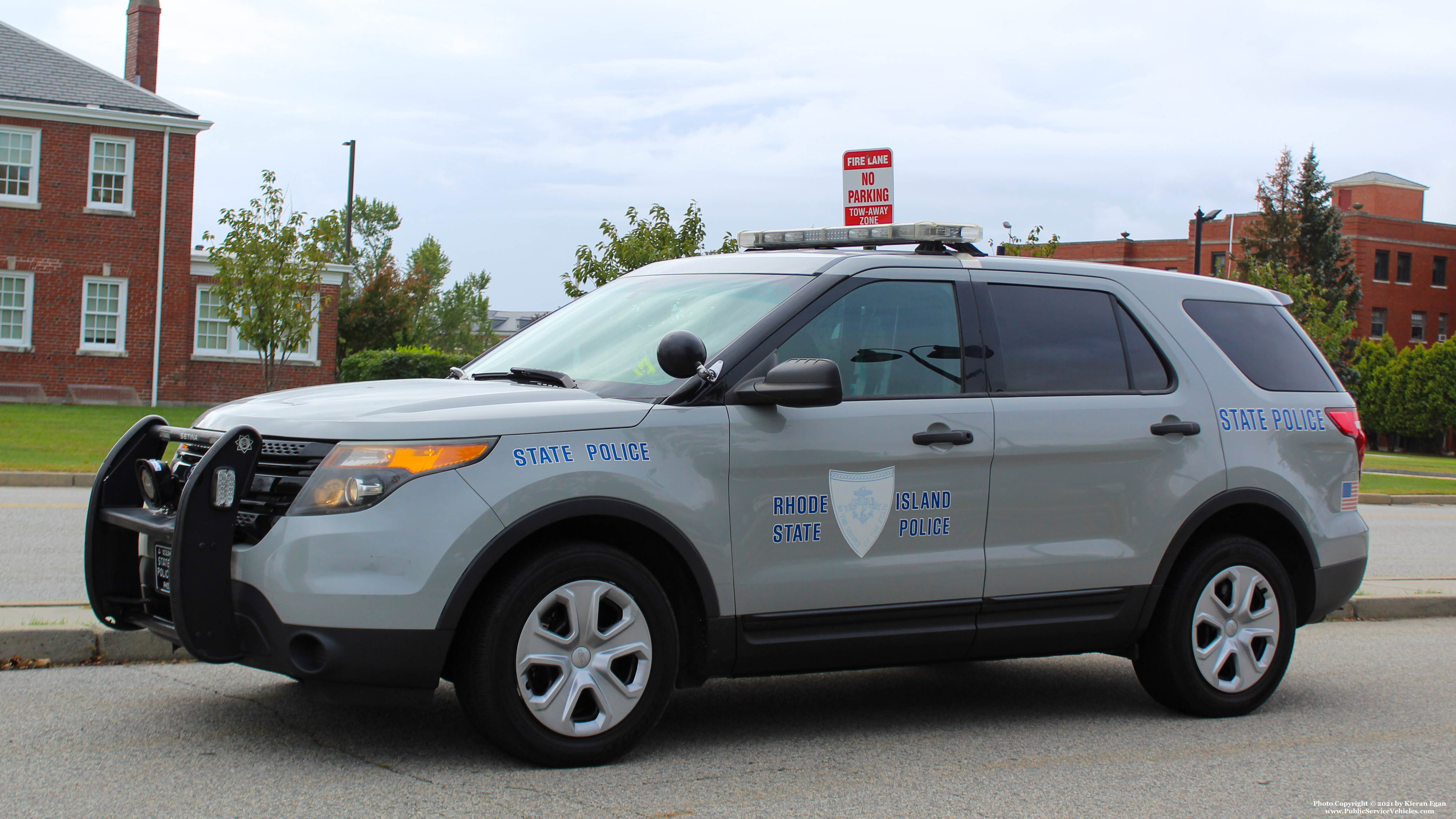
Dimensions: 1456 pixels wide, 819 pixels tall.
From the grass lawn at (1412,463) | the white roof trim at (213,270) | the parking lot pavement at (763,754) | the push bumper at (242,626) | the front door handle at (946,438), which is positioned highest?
the white roof trim at (213,270)

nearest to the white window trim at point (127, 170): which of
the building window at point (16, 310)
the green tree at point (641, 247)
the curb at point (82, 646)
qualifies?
the building window at point (16, 310)

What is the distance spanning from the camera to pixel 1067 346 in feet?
18.9

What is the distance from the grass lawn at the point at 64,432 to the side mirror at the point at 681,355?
5.94 m

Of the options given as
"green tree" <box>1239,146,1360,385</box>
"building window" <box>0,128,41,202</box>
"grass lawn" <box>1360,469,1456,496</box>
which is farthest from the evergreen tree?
"building window" <box>0,128,41,202</box>

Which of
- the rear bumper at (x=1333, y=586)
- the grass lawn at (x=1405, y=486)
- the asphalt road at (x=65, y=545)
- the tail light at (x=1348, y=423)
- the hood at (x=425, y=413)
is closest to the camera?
the hood at (x=425, y=413)

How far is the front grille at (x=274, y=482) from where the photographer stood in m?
4.40

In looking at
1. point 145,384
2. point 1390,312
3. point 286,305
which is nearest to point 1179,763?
point 286,305

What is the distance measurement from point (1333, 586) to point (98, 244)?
33.9 metres

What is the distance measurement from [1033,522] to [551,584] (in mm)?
2041

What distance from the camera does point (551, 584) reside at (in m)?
4.53

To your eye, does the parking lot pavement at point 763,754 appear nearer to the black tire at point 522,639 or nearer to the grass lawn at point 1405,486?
the black tire at point 522,639

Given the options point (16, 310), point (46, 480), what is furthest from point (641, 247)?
point (16, 310)

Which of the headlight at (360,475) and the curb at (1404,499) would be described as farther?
the curb at (1404,499)

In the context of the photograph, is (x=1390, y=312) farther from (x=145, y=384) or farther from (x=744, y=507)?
(x=744, y=507)
